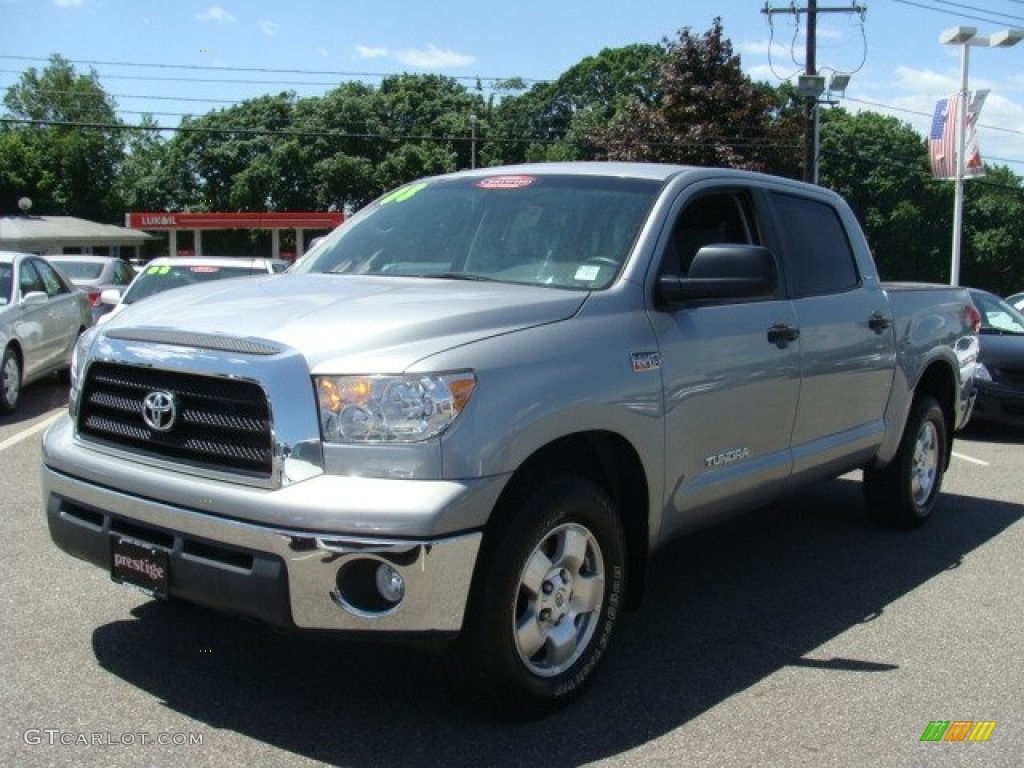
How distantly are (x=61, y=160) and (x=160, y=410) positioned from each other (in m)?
68.9

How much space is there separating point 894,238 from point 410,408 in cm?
6477

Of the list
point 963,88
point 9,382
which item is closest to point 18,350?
point 9,382

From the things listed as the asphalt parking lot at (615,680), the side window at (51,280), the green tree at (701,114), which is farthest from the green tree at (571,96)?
the asphalt parking lot at (615,680)

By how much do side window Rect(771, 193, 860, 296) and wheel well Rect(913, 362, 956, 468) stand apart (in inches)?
49.3

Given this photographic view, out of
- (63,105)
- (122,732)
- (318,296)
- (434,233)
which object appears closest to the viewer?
(122,732)

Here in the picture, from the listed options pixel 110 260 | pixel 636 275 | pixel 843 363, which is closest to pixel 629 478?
pixel 636 275

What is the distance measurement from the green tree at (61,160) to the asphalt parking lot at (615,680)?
175 feet

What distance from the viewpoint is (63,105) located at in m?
83.4

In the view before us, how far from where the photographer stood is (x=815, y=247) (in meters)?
5.72

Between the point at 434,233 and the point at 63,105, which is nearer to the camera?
the point at 434,233

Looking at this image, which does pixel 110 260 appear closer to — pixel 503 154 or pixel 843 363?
pixel 843 363

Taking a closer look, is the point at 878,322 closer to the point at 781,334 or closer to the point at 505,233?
the point at 781,334

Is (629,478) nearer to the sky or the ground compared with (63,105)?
nearer to the ground

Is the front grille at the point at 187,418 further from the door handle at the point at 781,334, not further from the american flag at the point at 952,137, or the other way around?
the american flag at the point at 952,137
